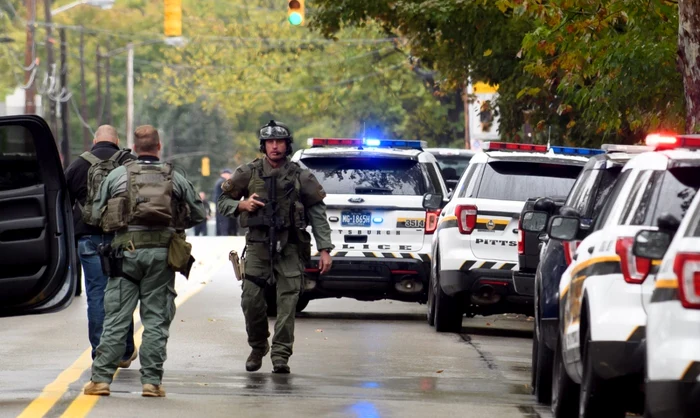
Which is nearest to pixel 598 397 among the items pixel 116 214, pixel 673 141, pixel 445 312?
pixel 673 141

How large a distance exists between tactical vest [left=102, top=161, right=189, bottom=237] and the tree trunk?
5609 mm

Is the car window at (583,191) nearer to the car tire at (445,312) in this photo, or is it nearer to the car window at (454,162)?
the car tire at (445,312)

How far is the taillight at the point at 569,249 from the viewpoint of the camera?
10.2 metres

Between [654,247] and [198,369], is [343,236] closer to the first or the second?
[198,369]

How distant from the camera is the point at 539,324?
36.3 ft

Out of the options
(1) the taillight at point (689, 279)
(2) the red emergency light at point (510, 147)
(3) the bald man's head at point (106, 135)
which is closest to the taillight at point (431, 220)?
(2) the red emergency light at point (510, 147)

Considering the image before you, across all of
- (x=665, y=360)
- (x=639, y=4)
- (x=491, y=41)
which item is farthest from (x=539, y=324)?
(x=491, y=41)

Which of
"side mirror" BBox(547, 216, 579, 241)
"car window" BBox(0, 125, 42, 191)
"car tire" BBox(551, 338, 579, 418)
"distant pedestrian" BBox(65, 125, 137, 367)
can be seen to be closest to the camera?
"car tire" BBox(551, 338, 579, 418)

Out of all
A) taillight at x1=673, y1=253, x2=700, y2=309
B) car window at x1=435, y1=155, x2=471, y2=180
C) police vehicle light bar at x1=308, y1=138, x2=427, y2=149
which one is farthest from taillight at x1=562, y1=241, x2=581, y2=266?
car window at x1=435, y1=155, x2=471, y2=180

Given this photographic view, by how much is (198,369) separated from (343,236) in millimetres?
4532

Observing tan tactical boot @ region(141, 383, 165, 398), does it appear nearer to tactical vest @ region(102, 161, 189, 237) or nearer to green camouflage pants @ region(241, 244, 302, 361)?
tactical vest @ region(102, 161, 189, 237)

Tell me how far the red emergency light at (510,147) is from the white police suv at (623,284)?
6815 millimetres

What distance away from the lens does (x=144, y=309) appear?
1084cm

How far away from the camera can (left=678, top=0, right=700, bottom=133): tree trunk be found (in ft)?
48.0
